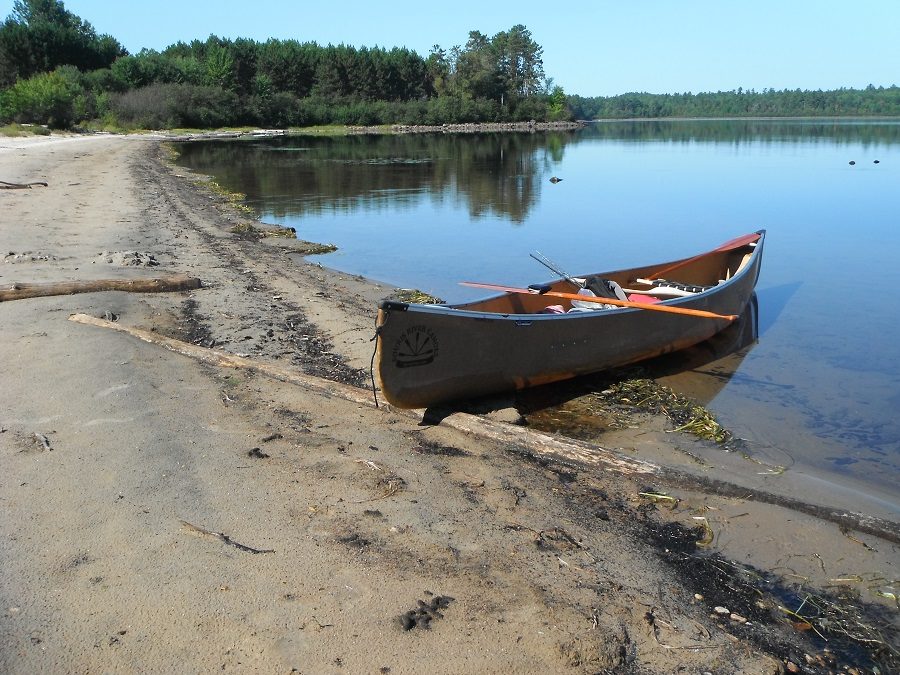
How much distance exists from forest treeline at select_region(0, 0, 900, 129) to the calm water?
26108 mm

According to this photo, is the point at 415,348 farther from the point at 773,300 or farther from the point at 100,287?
the point at 773,300

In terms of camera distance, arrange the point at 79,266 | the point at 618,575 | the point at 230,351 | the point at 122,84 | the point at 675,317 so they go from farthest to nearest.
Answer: the point at 122,84 → the point at 79,266 → the point at 675,317 → the point at 230,351 → the point at 618,575

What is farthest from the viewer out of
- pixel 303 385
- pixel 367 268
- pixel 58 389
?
pixel 367 268

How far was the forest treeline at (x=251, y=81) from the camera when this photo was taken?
207 feet

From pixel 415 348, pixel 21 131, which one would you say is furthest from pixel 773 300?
pixel 21 131

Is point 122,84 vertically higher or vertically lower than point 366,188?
higher

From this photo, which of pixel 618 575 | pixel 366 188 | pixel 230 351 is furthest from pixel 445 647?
pixel 366 188

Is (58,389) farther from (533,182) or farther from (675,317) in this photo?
(533,182)

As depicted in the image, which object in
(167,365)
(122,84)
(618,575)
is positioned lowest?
(618,575)

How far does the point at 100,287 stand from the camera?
9.15 m

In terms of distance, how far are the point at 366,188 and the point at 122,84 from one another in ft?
180

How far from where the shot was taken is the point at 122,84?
7100 cm

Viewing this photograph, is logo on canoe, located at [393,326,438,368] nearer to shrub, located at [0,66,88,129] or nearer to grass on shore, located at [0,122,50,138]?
grass on shore, located at [0,122,50,138]

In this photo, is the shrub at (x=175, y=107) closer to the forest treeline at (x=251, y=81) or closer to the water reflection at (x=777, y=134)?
the forest treeline at (x=251, y=81)
